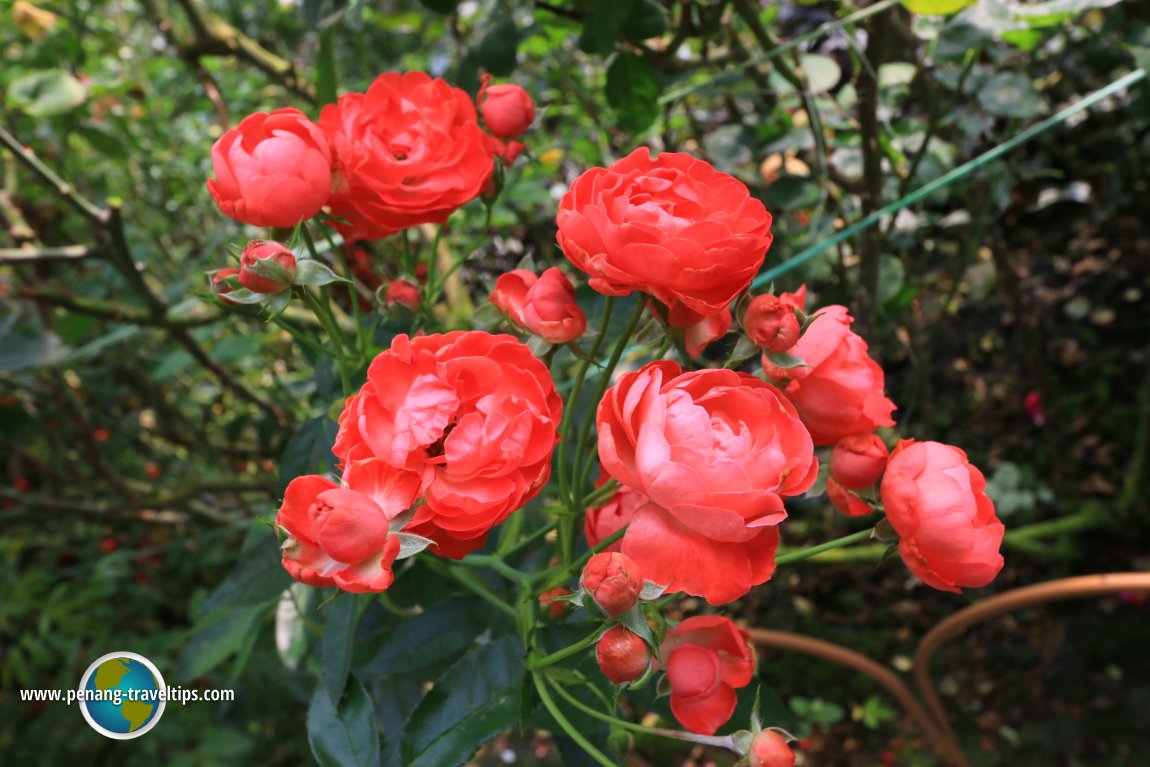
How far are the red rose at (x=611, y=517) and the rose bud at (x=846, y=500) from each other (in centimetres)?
12

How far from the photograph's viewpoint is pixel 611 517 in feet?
1.68

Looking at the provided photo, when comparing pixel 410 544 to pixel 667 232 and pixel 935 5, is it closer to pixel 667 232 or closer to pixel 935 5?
pixel 667 232

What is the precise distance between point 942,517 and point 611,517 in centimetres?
19

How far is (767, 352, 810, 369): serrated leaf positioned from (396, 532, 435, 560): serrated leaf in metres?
0.21

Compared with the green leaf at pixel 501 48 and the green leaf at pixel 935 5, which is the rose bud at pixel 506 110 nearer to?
the green leaf at pixel 501 48

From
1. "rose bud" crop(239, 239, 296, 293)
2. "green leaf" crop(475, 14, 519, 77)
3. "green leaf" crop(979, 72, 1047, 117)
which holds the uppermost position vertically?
"rose bud" crop(239, 239, 296, 293)

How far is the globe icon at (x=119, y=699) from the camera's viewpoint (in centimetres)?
68

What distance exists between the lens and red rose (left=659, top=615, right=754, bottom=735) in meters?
0.50

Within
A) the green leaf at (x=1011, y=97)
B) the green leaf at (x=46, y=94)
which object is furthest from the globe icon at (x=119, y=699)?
the green leaf at (x=1011, y=97)

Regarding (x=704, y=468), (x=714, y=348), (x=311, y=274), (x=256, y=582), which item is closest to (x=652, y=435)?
(x=704, y=468)

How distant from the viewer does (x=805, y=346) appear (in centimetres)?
48

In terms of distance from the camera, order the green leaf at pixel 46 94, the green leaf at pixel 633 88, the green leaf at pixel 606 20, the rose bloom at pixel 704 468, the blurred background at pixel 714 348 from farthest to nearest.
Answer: the green leaf at pixel 46 94 → the blurred background at pixel 714 348 → the green leaf at pixel 633 88 → the green leaf at pixel 606 20 → the rose bloom at pixel 704 468

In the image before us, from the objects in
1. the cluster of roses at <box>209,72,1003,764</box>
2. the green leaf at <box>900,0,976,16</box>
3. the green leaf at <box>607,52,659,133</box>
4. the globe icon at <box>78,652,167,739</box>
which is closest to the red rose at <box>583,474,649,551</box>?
the cluster of roses at <box>209,72,1003,764</box>

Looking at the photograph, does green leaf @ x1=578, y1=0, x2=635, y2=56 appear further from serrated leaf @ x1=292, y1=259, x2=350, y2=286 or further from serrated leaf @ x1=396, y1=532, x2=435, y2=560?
serrated leaf @ x1=396, y1=532, x2=435, y2=560
